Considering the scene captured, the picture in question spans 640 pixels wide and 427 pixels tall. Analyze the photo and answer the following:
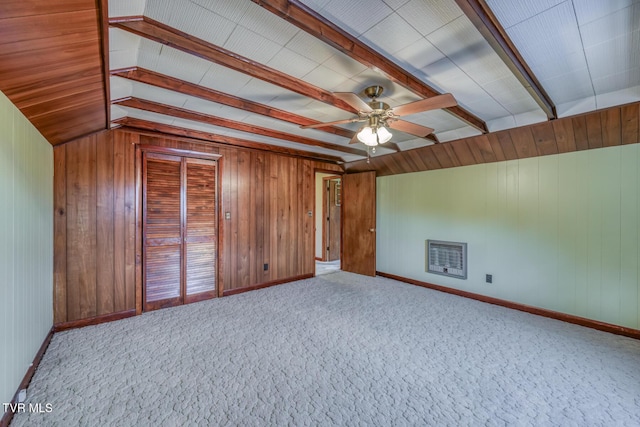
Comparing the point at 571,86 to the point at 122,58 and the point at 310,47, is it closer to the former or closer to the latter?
the point at 310,47

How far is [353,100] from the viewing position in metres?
2.10

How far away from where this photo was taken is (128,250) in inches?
128

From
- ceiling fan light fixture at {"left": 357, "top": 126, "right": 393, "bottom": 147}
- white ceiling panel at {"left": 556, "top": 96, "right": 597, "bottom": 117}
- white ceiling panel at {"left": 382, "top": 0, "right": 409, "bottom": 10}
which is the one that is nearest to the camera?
white ceiling panel at {"left": 382, "top": 0, "right": 409, "bottom": 10}

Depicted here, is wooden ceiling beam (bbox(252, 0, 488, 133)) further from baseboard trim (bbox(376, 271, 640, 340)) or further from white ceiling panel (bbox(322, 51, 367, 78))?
baseboard trim (bbox(376, 271, 640, 340))

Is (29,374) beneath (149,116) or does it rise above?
beneath

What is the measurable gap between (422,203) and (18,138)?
15.5 ft

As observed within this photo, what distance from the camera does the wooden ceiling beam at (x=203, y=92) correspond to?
81.1 inches

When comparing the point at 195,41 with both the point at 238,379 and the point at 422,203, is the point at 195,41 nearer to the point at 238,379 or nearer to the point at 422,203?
the point at 238,379

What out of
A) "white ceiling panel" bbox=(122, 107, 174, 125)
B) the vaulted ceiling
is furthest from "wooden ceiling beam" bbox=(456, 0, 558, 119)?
"white ceiling panel" bbox=(122, 107, 174, 125)

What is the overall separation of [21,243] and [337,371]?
97.4 inches

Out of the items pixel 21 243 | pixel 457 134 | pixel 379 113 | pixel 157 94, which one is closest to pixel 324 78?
pixel 379 113

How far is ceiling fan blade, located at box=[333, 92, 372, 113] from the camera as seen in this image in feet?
6.44

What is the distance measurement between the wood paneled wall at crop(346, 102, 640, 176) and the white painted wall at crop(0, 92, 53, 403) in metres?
4.29

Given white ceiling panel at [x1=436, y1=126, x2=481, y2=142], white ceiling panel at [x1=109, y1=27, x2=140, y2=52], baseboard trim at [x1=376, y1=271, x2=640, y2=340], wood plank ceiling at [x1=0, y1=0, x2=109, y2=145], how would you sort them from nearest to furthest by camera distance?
wood plank ceiling at [x1=0, y1=0, x2=109, y2=145], white ceiling panel at [x1=109, y1=27, x2=140, y2=52], baseboard trim at [x1=376, y1=271, x2=640, y2=340], white ceiling panel at [x1=436, y1=126, x2=481, y2=142]
